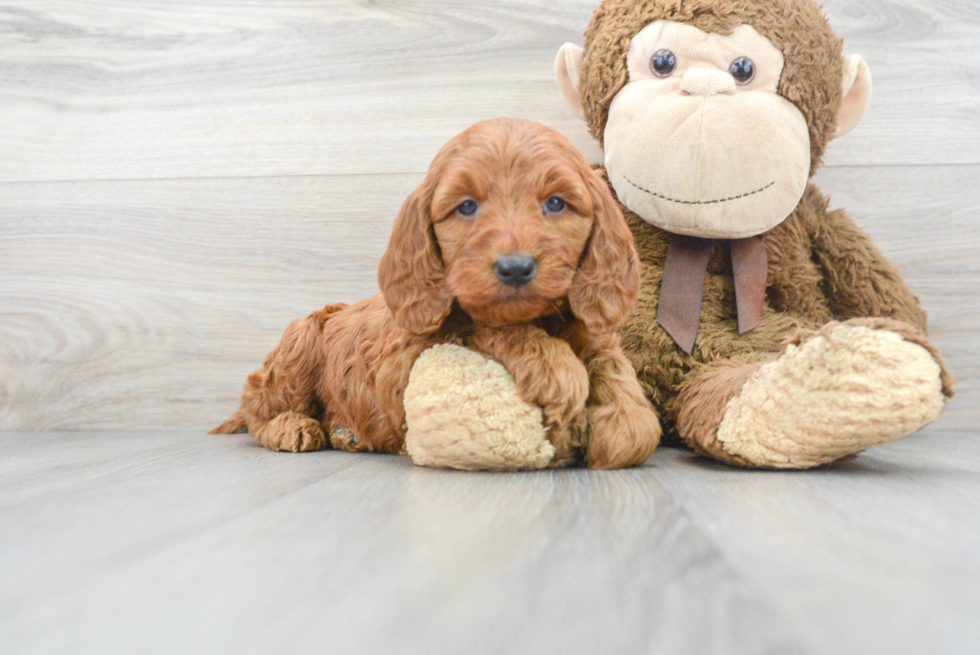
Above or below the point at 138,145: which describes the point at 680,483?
below

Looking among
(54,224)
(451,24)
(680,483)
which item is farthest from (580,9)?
(54,224)

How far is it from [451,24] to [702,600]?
1341 mm

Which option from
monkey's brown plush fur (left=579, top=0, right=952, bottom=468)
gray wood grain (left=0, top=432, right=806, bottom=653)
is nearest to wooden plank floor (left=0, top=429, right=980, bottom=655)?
gray wood grain (left=0, top=432, right=806, bottom=653)

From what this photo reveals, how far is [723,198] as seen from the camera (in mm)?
1117

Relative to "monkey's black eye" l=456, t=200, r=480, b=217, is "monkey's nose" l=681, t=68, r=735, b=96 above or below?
above

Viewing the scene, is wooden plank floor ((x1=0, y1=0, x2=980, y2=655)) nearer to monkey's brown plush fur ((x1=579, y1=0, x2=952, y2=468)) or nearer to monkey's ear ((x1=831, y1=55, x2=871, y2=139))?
monkey's brown plush fur ((x1=579, y1=0, x2=952, y2=468))

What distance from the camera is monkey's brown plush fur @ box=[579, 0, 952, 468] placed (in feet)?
3.42

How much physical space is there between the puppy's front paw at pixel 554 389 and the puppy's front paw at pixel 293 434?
1.40 feet

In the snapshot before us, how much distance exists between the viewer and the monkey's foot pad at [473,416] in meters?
0.90

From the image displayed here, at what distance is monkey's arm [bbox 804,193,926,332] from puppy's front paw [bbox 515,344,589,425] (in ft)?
1.94

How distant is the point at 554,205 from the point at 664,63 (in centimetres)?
40

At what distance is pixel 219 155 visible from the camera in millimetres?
1600

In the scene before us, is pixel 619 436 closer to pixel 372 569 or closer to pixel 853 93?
pixel 372 569

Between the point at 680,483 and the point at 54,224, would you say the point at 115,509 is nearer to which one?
the point at 680,483
